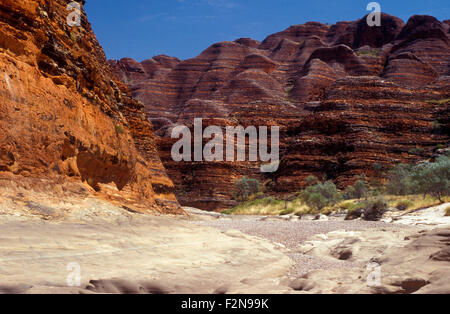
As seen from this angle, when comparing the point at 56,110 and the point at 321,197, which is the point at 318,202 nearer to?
the point at 321,197

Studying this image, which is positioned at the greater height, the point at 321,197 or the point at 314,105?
the point at 314,105

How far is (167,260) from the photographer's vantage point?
517 centimetres

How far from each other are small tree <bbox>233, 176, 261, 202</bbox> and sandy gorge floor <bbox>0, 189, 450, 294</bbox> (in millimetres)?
39885

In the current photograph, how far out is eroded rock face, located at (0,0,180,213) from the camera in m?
7.34

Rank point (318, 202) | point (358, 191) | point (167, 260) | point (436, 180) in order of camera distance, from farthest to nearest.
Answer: point (358, 191) < point (318, 202) < point (436, 180) < point (167, 260)

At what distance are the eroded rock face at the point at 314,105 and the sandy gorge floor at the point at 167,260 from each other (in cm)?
3987

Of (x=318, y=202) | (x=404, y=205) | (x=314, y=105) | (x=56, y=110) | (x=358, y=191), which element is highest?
(x=314, y=105)

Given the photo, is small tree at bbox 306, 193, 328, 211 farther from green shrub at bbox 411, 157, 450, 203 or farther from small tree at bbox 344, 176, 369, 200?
green shrub at bbox 411, 157, 450, 203

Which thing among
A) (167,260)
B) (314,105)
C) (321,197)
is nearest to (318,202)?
(321,197)

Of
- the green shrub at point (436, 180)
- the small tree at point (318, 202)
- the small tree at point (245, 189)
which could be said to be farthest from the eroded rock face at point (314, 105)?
the green shrub at point (436, 180)

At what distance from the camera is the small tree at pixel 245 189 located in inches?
1898

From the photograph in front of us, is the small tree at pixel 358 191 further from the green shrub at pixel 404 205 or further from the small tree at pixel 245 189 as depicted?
the small tree at pixel 245 189

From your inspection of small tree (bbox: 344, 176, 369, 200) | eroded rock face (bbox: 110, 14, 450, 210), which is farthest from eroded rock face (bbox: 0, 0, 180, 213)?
eroded rock face (bbox: 110, 14, 450, 210)

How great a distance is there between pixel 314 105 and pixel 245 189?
110 feet
